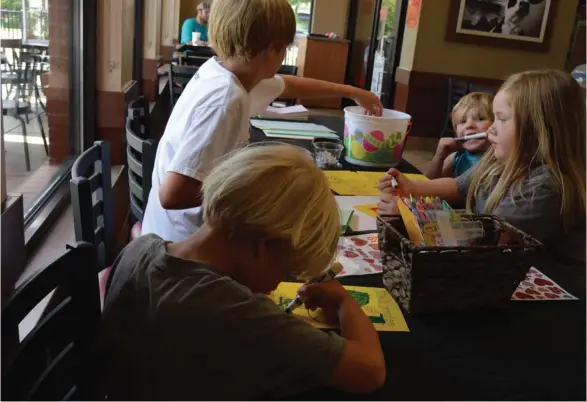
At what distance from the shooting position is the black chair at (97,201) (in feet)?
4.06

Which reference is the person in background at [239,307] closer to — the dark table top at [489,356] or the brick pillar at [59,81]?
the dark table top at [489,356]

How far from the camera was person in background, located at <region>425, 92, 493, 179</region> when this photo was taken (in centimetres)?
200

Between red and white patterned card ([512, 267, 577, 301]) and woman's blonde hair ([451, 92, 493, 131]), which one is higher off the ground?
woman's blonde hair ([451, 92, 493, 131])

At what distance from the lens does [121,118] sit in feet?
8.64

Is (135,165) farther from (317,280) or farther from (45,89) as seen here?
(317,280)

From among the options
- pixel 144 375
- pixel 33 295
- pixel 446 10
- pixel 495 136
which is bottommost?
pixel 144 375

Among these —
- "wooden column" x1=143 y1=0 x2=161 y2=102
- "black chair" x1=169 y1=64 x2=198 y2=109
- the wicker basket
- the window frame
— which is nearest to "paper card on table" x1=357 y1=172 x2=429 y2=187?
the wicker basket

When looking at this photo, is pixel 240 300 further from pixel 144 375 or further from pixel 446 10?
pixel 446 10

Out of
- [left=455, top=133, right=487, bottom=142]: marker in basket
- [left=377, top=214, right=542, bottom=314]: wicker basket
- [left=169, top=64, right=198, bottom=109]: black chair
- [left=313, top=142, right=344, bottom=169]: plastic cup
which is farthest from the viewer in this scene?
[left=169, top=64, right=198, bottom=109]: black chair

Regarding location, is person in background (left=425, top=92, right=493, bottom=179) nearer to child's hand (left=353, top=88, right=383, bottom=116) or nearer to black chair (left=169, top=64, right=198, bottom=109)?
child's hand (left=353, top=88, right=383, bottom=116)

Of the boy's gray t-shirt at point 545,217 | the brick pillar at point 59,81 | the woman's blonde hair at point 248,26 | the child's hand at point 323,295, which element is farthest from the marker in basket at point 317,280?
the brick pillar at point 59,81

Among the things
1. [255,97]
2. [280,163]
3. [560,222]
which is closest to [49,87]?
[255,97]

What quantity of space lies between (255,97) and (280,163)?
3.54 ft

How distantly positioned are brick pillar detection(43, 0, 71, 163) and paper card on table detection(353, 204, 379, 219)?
1446 millimetres
